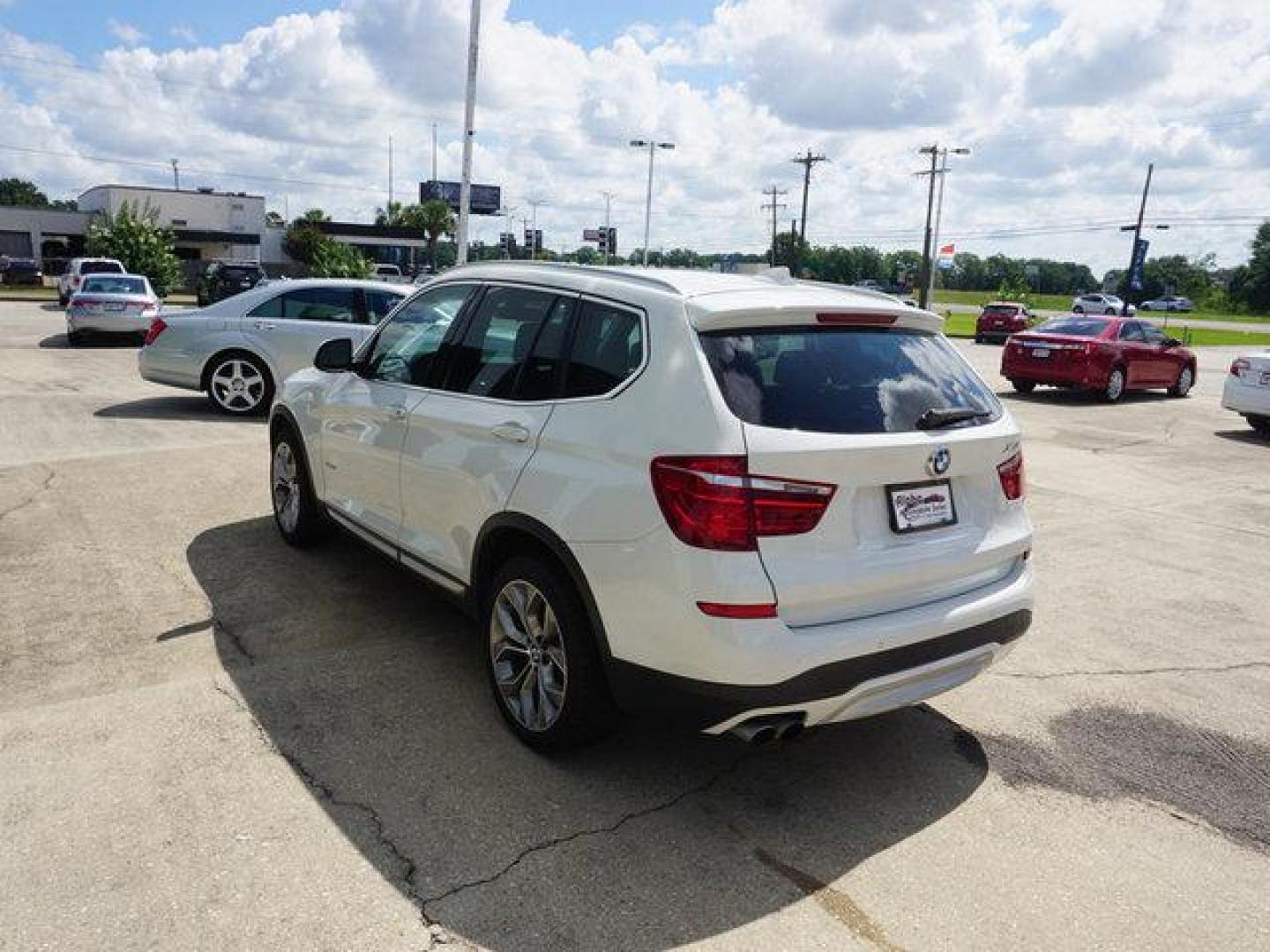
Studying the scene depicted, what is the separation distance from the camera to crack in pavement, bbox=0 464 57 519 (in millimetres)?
6605

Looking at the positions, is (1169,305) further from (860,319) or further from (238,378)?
(860,319)

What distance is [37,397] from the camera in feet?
38.9

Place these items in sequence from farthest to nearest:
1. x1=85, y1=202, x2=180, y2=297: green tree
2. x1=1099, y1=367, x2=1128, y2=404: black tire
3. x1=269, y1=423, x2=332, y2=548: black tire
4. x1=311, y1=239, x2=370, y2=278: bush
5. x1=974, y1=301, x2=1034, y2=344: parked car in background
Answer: x1=311, y1=239, x2=370, y2=278: bush < x1=85, y1=202, x2=180, y2=297: green tree < x1=974, y1=301, x2=1034, y2=344: parked car in background < x1=1099, y1=367, x2=1128, y2=404: black tire < x1=269, y1=423, x2=332, y2=548: black tire

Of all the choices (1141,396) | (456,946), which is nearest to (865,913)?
(456,946)

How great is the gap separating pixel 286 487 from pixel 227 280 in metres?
31.7

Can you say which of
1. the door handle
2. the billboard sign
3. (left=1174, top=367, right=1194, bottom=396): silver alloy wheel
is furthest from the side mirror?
the billboard sign

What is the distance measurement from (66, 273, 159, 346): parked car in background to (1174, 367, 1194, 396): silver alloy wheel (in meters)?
19.9

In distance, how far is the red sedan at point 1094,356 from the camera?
1644 cm

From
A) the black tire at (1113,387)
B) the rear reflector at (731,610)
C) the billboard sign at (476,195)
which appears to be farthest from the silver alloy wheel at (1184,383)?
the billboard sign at (476,195)

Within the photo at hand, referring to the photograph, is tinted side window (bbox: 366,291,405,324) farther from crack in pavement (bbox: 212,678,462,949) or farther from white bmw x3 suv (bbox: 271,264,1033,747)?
crack in pavement (bbox: 212,678,462,949)

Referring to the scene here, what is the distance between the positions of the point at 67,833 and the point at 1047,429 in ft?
42.0

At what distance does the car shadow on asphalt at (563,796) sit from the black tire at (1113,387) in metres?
14.8

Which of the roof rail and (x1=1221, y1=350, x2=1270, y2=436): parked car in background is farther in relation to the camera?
(x1=1221, y1=350, x2=1270, y2=436): parked car in background

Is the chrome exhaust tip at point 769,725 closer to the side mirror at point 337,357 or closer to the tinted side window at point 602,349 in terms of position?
the tinted side window at point 602,349
